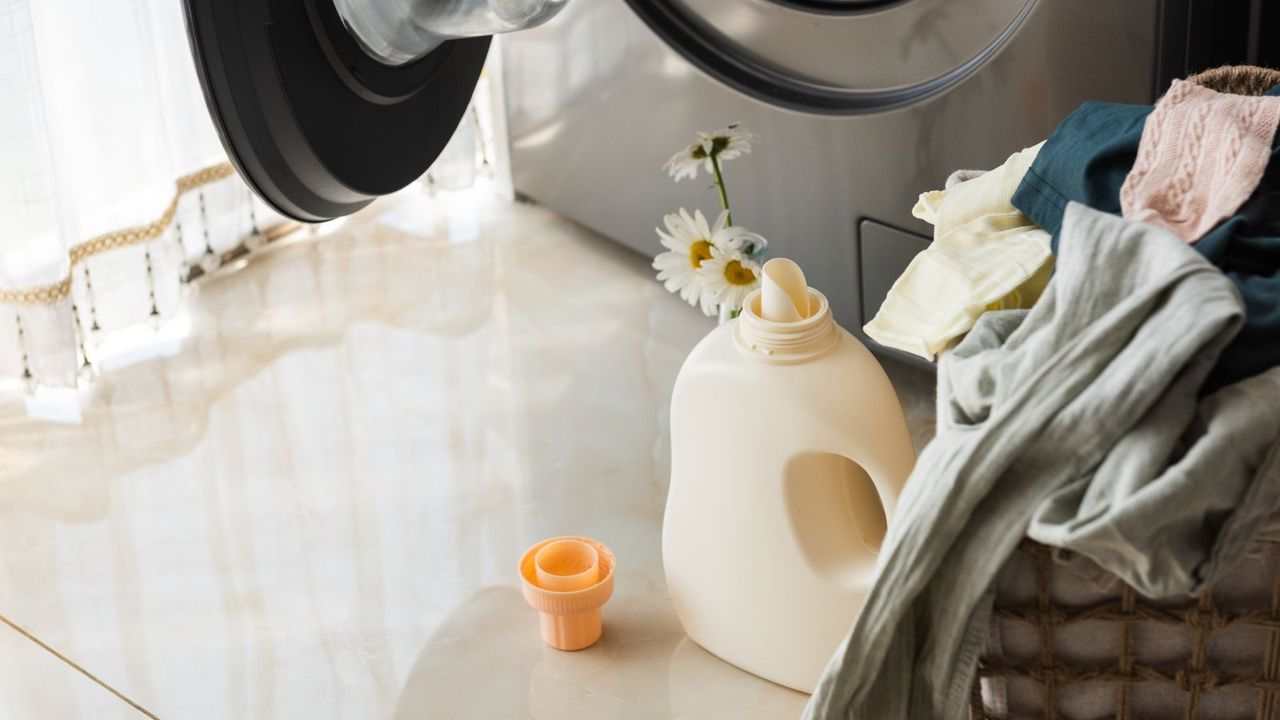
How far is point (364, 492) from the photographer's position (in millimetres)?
1418

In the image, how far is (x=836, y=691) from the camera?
734 mm

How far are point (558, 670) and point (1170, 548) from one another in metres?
0.65

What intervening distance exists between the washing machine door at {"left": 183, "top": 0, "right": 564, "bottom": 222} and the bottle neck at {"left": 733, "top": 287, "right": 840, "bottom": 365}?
269 millimetres

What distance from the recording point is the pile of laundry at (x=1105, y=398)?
24.6 inches

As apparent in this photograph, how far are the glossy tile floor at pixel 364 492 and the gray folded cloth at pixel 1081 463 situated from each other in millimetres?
404

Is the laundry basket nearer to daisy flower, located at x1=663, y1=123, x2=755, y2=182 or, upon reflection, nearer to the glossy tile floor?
the glossy tile floor

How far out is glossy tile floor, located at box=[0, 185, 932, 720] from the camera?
1174 millimetres

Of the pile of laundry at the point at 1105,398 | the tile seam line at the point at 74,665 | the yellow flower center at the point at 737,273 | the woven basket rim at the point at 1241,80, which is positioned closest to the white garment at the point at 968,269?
the pile of laundry at the point at 1105,398

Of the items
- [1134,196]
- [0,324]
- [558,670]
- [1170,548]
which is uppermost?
[1134,196]

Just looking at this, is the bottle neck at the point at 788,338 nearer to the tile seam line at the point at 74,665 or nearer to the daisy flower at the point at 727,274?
the daisy flower at the point at 727,274

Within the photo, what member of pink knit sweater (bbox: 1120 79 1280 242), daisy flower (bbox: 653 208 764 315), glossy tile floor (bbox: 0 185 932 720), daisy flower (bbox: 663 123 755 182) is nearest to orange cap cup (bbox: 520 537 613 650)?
glossy tile floor (bbox: 0 185 932 720)

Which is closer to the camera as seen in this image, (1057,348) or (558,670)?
(1057,348)

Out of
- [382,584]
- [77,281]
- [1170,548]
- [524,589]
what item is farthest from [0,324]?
[1170,548]

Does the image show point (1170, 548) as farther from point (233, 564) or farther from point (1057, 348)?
point (233, 564)
